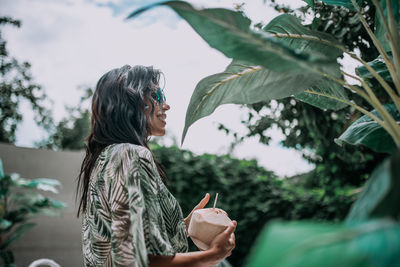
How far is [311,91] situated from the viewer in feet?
3.47

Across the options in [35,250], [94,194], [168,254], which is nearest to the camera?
[168,254]

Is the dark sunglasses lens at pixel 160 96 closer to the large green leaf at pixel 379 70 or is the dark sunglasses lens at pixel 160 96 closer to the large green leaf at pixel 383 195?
the large green leaf at pixel 379 70

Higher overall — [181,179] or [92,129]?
[92,129]

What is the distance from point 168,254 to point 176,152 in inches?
154

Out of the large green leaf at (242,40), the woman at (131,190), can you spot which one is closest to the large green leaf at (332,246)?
the large green leaf at (242,40)

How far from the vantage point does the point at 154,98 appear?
1.30 meters

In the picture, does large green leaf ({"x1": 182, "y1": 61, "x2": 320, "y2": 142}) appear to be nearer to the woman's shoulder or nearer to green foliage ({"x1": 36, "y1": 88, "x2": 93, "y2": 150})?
the woman's shoulder

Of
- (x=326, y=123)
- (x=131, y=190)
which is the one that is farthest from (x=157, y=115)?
(x=326, y=123)

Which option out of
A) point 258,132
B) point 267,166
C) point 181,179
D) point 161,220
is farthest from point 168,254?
point 267,166

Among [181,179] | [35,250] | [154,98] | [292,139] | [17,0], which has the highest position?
[17,0]

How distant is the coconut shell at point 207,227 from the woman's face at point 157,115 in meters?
0.40

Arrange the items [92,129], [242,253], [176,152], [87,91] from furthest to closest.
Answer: [87,91], [176,152], [242,253], [92,129]

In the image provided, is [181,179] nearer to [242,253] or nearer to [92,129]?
[242,253]

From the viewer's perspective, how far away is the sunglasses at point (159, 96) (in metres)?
1.30
